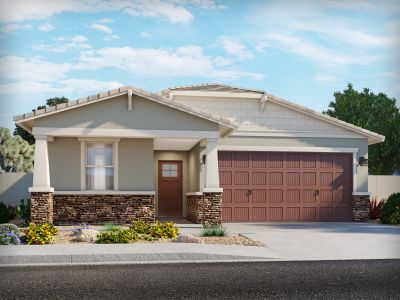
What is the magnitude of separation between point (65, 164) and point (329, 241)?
964 cm

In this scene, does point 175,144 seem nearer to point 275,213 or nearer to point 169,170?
point 169,170

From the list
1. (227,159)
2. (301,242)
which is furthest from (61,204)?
(301,242)

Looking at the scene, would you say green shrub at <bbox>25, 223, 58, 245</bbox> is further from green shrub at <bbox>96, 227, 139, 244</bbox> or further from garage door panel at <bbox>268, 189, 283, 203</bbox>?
garage door panel at <bbox>268, 189, 283, 203</bbox>

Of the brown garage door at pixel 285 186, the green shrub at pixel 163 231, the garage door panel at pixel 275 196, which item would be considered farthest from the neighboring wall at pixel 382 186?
the green shrub at pixel 163 231

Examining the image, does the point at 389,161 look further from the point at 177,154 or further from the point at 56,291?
the point at 56,291

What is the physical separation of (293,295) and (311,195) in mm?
15747

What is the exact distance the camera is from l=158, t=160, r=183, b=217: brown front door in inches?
1017

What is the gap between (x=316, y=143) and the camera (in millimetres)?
24094

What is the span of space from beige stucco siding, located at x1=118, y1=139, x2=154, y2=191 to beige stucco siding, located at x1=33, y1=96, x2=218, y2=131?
1394 millimetres

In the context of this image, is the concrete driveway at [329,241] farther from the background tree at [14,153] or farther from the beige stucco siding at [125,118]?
the background tree at [14,153]

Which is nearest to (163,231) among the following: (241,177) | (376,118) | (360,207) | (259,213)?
(241,177)

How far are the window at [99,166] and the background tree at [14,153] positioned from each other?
27.9m

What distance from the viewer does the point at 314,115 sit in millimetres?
24141

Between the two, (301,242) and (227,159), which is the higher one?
(227,159)
